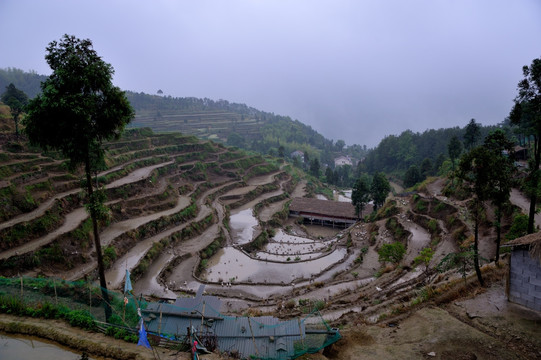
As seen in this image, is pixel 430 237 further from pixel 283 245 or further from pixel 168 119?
pixel 168 119

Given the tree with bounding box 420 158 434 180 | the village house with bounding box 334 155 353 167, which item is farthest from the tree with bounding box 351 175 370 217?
the village house with bounding box 334 155 353 167

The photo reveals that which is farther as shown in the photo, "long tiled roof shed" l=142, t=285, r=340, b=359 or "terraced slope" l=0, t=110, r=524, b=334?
"terraced slope" l=0, t=110, r=524, b=334

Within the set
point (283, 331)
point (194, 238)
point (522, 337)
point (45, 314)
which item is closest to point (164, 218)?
point (194, 238)

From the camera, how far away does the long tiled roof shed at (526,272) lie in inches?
432

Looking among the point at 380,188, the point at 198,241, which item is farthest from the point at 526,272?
the point at 380,188

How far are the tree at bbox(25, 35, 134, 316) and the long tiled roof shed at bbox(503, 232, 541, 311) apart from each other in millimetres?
14824

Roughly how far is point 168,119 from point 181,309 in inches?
4489

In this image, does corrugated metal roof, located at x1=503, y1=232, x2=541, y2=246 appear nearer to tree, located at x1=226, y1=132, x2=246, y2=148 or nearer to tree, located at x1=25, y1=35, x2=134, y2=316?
tree, located at x1=25, y1=35, x2=134, y2=316

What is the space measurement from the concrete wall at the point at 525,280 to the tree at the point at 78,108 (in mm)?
14914

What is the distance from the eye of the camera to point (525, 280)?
11.5m

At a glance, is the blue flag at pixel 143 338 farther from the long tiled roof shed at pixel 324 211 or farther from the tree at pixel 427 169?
the tree at pixel 427 169

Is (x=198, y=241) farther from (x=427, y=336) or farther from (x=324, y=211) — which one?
(x=427, y=336)

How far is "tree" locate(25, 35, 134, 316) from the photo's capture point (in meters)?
10.5

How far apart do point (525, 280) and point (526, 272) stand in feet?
1.05
